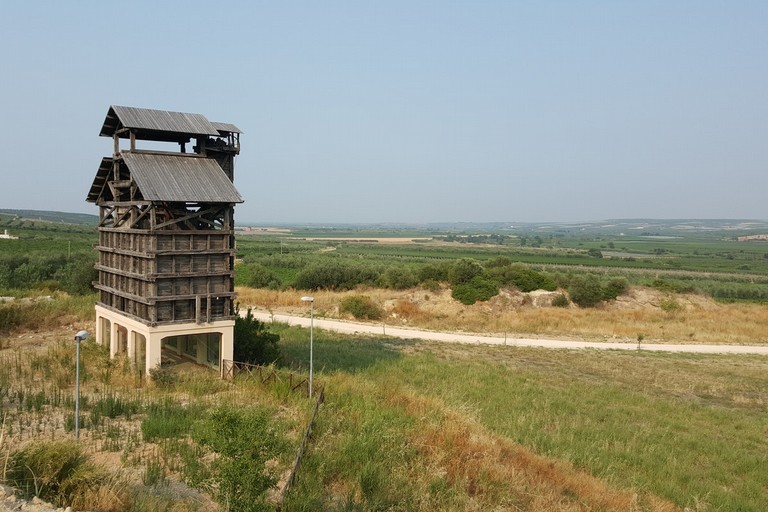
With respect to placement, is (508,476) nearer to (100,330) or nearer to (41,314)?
(100,330)

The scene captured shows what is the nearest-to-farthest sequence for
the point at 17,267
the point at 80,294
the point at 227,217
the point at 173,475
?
1. the point at 173,475
2. the point at 227,217
3. the point at 80,294
4. the point at 17,267

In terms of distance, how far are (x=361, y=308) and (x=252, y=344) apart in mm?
24812

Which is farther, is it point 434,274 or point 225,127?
point 434,274

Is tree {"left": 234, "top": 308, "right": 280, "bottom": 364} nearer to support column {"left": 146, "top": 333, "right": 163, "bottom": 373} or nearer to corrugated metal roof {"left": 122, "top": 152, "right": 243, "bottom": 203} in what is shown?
support column {"left": 146, "top": 333, "right": 163, "bottom": 373}

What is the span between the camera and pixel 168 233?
18.4 metres

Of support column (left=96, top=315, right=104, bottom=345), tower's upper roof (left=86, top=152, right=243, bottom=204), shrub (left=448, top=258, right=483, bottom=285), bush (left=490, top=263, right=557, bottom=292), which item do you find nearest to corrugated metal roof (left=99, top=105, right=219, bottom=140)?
tower's upper roof (left=86, top=152, right=243, bottom=204)

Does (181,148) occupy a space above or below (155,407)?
above

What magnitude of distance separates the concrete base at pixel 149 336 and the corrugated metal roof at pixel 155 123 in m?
6.43

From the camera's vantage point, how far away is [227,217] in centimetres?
1964

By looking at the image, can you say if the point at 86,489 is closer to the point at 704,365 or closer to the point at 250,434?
the point at 250,434

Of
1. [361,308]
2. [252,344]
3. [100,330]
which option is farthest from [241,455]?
[361,308]

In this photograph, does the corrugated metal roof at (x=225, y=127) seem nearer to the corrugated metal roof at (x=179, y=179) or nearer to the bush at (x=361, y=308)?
the corrugated metal roof at (x=179, y=179)

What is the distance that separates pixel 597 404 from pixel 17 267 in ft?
181

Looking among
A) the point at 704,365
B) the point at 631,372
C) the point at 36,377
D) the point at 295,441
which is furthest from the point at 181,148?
the point at 704,365
